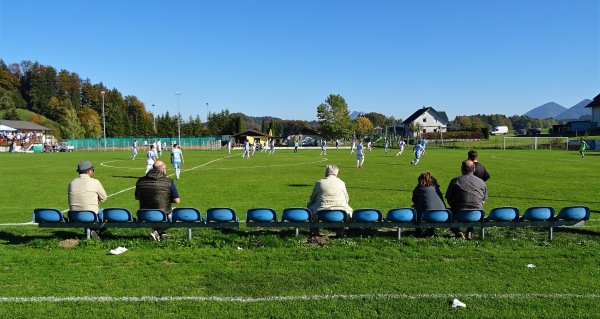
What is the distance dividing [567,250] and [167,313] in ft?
22.3

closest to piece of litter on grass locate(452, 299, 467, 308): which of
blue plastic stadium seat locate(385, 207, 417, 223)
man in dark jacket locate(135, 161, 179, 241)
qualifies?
blue plastic stadium seat locate(385, 207, 417, 223)

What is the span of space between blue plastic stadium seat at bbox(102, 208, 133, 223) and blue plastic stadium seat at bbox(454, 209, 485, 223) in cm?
643

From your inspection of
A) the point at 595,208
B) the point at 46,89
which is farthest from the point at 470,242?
the point at 46,89

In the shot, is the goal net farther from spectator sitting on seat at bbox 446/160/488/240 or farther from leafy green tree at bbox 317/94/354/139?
spectator sitting on seat at bbox 446/160/488/240

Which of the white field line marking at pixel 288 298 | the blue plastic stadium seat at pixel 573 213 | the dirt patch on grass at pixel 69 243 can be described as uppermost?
the blue plastic stadium seat at pixel 573 213

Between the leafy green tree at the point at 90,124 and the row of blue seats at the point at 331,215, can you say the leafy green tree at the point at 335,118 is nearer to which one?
the leafy green tree at the point at 90,124

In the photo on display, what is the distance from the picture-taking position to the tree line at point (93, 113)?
10144 centimetres

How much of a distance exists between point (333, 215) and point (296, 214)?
2.34 ft

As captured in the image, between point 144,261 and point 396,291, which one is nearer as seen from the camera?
point 396,291

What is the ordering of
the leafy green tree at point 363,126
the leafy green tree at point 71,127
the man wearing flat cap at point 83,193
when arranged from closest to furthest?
the man wearing flat cap at point 83,193, the leafy green tree at point 71,127, the leafy green tree at point 363,126

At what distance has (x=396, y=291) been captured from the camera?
18.9 feet

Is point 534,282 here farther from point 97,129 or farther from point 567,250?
point 97,129

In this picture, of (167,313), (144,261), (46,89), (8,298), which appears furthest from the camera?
(46,89)

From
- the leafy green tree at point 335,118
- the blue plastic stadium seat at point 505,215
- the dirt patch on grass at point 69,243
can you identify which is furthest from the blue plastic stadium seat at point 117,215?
the leafy green tree at point 335,118
